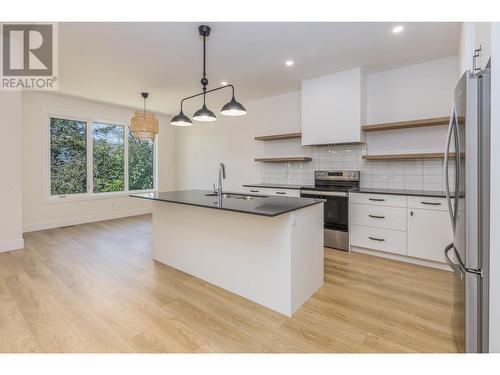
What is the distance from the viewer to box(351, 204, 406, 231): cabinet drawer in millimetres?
3273

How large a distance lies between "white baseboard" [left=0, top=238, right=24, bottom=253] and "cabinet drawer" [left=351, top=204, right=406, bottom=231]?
5014 millimetres

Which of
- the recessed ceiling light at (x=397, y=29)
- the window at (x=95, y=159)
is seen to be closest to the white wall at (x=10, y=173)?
the window at (x=95, y=159)

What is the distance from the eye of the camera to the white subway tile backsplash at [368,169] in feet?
11.6

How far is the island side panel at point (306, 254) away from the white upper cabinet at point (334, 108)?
1.84 meters

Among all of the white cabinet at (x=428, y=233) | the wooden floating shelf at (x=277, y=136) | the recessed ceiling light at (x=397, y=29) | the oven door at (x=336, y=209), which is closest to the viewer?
the recessed ceiling light at (x=397, y=29)

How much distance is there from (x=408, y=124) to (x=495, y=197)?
8.13ft

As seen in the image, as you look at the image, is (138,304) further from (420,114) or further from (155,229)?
(420,114)

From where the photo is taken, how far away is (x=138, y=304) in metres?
2.30

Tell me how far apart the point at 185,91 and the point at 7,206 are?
3.35 m

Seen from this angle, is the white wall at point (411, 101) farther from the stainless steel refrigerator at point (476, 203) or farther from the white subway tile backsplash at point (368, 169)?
the stainless steel refrigerator at point (476, 203)

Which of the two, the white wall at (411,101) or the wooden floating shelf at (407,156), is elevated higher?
the white wall at (411,101)

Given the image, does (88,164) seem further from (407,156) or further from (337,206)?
(407,156)

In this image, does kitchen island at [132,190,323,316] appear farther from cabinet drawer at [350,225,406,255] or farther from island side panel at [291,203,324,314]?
cabinet drawer at [350,225,406,255]
